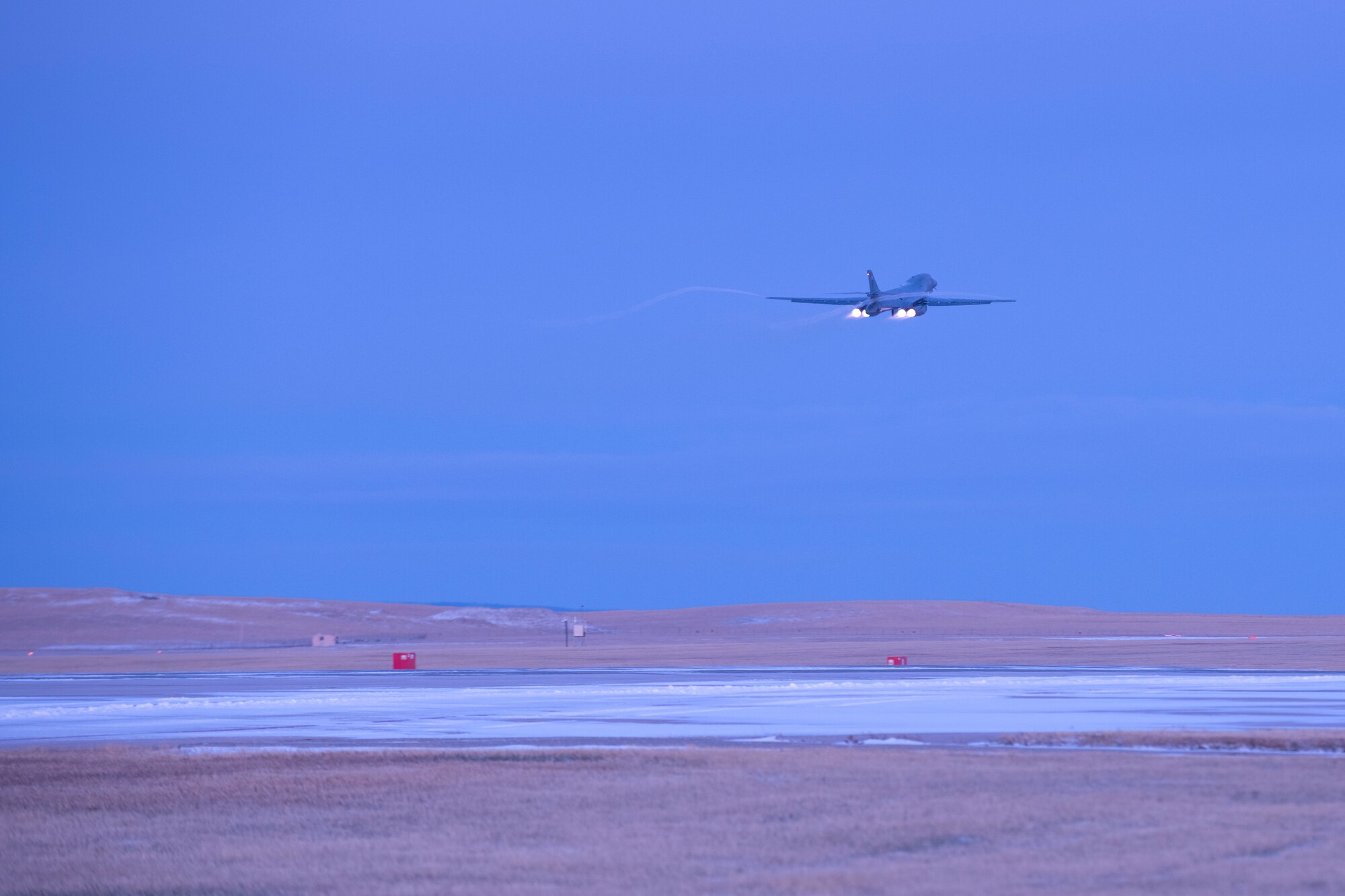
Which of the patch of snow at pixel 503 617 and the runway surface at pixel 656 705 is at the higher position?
the patch of snow at pixel 503 617

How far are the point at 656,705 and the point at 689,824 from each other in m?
21.1

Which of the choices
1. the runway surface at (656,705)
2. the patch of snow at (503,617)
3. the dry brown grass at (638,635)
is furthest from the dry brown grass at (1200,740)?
the patch of snow at (503,617)

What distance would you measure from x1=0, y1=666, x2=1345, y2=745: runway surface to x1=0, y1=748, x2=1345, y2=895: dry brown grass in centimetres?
553

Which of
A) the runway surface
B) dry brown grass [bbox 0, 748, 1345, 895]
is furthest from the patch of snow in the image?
dry brown grass [bbox 0, 748, 1345, 895]

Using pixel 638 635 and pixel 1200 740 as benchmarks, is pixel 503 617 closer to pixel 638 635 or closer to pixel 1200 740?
pixel 638 635

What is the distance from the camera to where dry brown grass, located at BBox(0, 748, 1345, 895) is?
13961 mm

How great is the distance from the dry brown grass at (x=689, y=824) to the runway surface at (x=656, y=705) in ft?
18.1

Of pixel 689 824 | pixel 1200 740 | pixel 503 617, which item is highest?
pixel 503 617

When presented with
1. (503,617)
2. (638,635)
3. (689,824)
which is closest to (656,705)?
(689,824)

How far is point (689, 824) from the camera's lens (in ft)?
55.7

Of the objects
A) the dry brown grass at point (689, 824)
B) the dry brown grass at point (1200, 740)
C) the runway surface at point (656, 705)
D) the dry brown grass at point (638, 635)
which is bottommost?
the dry brown grass at point (689, 824)

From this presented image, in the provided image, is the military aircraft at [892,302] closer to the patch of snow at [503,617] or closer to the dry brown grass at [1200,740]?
the dry brown grass at [1200,740]

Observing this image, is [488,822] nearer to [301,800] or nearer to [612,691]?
[301,800]

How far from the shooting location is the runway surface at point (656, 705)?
29.5 m
